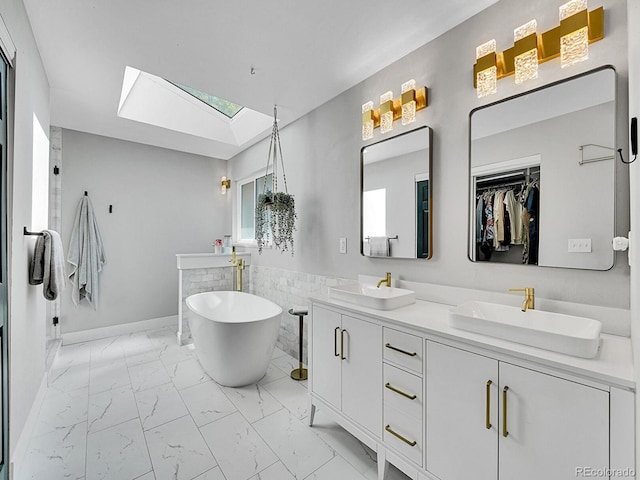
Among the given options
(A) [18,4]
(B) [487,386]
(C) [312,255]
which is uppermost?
(A) [18,4]

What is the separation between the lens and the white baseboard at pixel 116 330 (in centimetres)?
354

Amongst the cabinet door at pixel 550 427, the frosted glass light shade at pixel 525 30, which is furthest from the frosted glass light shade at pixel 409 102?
the cabinet door at pixel 550 427

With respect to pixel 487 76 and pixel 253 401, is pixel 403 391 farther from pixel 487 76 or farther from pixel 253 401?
pixel 487 76

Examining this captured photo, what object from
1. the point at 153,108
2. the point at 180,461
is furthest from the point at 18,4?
the point at 180,461

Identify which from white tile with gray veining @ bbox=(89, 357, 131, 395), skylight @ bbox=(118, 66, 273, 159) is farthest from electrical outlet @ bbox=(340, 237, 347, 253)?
white tile with gray veining @ bbox=(89, 357, 131, 395)

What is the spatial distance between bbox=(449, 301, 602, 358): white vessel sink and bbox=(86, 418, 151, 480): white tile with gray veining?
1.93 meters

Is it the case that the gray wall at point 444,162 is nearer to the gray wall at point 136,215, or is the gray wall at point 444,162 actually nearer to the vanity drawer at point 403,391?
the vanity drawer at point 403,391

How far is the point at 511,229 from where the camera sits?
5.05 ft

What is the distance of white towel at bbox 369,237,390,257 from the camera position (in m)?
2.18

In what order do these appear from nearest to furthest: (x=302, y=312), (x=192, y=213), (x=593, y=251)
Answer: (x=593, y=251), (x=302, y=312), (x=192, y=213)

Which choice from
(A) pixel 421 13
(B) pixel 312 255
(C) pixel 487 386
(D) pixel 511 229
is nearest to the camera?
(C) pixel 487 386

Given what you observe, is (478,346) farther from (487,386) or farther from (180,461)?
(180,461)

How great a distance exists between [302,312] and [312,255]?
581 mm

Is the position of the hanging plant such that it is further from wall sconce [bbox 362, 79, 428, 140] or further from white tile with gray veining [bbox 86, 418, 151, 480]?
white tile with gray veining [bbox 86, 418, 151, 480]
